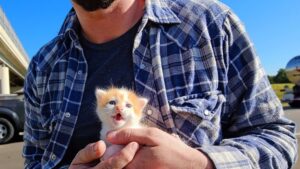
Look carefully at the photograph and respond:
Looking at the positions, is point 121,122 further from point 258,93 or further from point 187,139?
point 258,93

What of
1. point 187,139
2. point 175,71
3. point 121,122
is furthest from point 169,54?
point 121,122

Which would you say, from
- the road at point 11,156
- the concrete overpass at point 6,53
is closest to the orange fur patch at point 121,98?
the road at point 11,156

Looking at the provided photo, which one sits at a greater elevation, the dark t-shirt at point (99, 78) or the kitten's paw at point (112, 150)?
the dark t-shirt at point (99, 78)

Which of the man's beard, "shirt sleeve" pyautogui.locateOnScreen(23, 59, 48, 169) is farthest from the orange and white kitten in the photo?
"shirt sleeve" pyautogui.locateOnScreen(23, 59, 48, 169)

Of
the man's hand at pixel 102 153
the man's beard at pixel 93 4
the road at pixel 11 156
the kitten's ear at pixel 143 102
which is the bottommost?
the road at pixel 11 156

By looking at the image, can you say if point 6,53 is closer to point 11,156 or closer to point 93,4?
point 11,156

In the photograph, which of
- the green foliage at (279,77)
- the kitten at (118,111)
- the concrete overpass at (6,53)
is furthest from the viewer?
the green foliage at (279,77)

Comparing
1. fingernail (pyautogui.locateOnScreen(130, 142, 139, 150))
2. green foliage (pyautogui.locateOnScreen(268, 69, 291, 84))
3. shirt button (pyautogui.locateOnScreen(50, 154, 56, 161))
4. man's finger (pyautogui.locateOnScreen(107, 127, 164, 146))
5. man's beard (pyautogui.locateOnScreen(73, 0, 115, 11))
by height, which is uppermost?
man's beard (pyautogui.locateOnScreen(73, 0, 115, 11))

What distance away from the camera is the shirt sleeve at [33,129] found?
233 cm

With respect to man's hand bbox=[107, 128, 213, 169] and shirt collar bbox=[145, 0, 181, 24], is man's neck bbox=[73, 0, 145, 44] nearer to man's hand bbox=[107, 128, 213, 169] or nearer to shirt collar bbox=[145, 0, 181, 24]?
shirt collar bbox=[145, 0, 181, 24]

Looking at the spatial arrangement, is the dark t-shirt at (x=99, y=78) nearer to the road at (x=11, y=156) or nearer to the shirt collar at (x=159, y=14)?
the shirt collar at (x=159, y=14)

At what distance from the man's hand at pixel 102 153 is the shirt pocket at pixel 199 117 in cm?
40

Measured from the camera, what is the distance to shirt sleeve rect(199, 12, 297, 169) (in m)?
1.81

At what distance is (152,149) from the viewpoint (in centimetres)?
155
